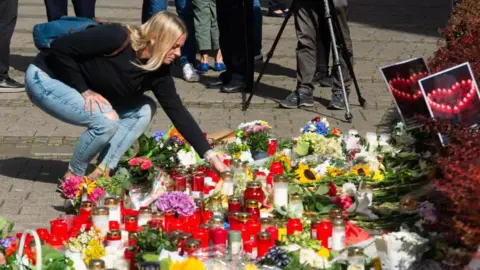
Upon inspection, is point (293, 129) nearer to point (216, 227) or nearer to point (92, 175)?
point (92, 175)

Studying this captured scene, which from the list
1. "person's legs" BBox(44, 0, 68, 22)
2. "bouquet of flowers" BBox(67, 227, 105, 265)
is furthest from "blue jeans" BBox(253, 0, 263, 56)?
"bouquet of flowers" BBox(67, 227, 105, 265)

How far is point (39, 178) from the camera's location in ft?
24.1

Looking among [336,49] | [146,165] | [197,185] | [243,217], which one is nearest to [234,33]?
[336,49]

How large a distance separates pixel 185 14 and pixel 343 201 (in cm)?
499

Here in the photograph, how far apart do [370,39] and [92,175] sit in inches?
259

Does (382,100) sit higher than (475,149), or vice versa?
(475,149)

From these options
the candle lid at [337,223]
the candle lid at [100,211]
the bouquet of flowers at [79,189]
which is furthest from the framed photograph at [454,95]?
the bouquet of flowers at [79,189]

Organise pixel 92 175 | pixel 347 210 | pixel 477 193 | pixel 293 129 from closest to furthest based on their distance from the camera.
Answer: pixel 477 193 → pixel 347 210 → pixel 92 175 → pixel 293 129

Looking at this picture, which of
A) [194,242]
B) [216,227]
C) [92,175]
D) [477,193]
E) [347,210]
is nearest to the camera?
[477,193]

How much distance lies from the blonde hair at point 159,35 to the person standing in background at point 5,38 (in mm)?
3734

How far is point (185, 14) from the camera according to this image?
10883mm

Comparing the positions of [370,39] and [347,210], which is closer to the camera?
[347,210]

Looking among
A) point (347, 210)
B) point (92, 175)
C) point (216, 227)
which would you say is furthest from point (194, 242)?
point (92, 175)

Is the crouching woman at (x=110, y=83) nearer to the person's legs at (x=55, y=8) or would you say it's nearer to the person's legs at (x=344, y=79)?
the person's legs at (x=344, y=79)
